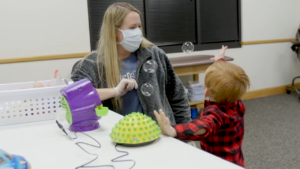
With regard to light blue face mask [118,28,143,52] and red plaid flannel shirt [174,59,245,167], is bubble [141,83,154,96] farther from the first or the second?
red plaid flannel shirt [174,59,245,167]

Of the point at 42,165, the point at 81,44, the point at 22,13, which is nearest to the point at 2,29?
the point at 22,13

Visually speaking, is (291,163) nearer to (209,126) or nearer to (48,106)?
(209,126)

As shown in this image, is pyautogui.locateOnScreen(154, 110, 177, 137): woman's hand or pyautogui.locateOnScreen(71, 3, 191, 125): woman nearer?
pyautogui.locateOnScreen(154, 110, 177, 137): woman's hand

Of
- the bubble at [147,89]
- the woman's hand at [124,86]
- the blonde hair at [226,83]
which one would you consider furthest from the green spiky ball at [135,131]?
the bubble at [147,89]

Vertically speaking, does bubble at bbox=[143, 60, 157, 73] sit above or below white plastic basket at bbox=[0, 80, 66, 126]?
above

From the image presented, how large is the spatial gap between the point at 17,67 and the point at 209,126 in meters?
2.54

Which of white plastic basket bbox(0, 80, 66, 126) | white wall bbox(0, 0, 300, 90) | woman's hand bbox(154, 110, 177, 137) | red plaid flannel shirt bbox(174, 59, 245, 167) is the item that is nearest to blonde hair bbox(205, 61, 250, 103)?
red plaid flannel shirt bbox(174, 59, 245, 167)

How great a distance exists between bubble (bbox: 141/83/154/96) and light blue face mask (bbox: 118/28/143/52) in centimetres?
25

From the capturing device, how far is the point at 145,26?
390 cm

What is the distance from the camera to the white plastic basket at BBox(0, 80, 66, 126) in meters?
1.31

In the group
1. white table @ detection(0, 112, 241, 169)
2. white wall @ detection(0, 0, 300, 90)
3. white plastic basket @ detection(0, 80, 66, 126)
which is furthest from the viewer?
white wall @ detection(0, 0, 300, 90)

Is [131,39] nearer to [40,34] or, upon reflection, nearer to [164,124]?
[164,124]

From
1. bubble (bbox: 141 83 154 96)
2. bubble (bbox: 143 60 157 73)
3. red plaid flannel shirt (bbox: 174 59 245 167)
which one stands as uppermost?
bubble (bbox: 143 60 157 73)

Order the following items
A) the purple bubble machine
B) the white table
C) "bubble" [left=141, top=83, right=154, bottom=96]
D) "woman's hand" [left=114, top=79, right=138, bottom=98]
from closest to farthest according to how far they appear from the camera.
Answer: the white table < the purple bubble machine < "woman's hand" [left=114, top=79, right=138, bottom=98] < "bubble" [left=141, top=83, right=154, bottom=96]
